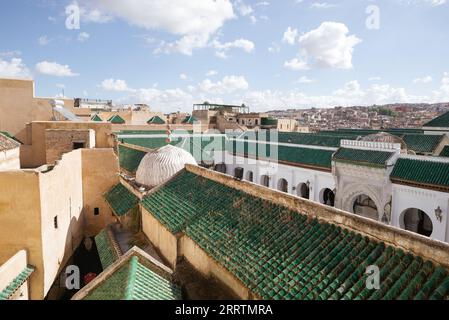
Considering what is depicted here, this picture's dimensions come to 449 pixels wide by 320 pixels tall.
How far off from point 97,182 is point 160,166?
4065mm

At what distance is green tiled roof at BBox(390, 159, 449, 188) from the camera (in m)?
12.0

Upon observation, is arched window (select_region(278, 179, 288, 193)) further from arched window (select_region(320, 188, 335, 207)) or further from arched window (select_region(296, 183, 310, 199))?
arched window (select_region(320, 188, 335, 207))

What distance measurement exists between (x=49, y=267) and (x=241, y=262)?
7156 millimetres

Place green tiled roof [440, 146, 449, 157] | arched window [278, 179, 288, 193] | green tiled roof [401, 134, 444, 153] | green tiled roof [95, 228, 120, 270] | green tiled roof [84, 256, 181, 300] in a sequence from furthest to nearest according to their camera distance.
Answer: arched window [278, 179, 288, 193]
green tiled roof [401, 134, 444, 153]
green tiled roof [440, 146, 449, 157]
green tiled roof [95, 228, 120, 270]
green tiled roof [84, 256, 181, 300]

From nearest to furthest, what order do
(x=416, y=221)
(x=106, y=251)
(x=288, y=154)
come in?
(x=106, y=251) → (x=416, y=221) → (x=288, y=154)

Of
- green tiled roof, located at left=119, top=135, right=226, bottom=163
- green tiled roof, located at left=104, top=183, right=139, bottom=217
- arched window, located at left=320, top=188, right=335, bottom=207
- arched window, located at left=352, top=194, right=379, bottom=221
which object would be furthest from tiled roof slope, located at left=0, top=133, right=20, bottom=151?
arched window, located at left=352, top=194, right=379, bottom=221

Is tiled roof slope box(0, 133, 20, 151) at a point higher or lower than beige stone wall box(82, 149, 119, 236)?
higher

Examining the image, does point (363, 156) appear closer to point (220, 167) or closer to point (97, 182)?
point (97, 182)

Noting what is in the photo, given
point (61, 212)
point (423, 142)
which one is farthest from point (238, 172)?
point (61, 212)

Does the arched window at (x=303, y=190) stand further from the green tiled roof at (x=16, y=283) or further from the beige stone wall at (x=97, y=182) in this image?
the green tiled roof at (x=16, y=283)

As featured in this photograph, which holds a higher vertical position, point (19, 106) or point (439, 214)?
point (19, 106)

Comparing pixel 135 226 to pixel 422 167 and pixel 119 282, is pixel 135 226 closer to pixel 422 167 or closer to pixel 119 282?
pixel 119 282

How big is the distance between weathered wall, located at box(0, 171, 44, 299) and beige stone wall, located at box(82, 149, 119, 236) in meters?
5.26

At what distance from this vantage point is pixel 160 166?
12.8m
